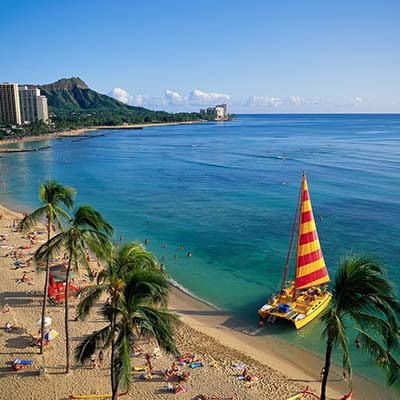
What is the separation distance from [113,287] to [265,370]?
11.4 m

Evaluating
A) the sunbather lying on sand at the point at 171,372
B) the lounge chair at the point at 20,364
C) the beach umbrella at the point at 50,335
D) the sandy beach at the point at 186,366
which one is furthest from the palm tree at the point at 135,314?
the beach umbrella at the point at 50,335

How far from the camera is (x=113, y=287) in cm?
1204

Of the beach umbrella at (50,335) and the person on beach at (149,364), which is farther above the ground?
the beach umbrella at (50,335)

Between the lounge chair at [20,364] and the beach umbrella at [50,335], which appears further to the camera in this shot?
the beach umbrella at [50,335]

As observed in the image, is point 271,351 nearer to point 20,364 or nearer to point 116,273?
point 20,364

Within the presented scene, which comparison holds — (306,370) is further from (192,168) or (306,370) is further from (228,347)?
(192,168)

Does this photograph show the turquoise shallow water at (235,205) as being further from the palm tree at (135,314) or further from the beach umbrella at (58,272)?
the palm tree at (135,314)

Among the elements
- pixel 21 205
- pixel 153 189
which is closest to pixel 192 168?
pixel 153 189

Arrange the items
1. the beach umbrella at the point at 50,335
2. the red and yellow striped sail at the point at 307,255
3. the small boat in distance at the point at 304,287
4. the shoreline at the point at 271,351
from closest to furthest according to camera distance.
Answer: the shoreline at the point at 271,351, the beach umbrella at the point at 50,335, the small boat in distance at the point at 304,287, the red and yellow striped sail at the point at 307,255

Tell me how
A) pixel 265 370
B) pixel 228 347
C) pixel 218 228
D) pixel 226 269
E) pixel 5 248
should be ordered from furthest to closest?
pixel 218 228
pixel 5 248
pixel 226 269
pixel 228 347
pixel 265 370

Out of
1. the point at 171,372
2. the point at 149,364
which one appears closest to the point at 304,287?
the point at 171,372

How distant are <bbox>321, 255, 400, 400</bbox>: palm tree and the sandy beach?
30.2 ft

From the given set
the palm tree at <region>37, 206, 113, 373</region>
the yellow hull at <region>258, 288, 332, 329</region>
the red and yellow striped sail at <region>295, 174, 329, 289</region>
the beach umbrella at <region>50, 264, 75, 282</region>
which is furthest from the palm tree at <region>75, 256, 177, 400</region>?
the beach umbrella at <region>50, 264, 75, 282</region>

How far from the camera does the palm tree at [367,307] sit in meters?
9.88
